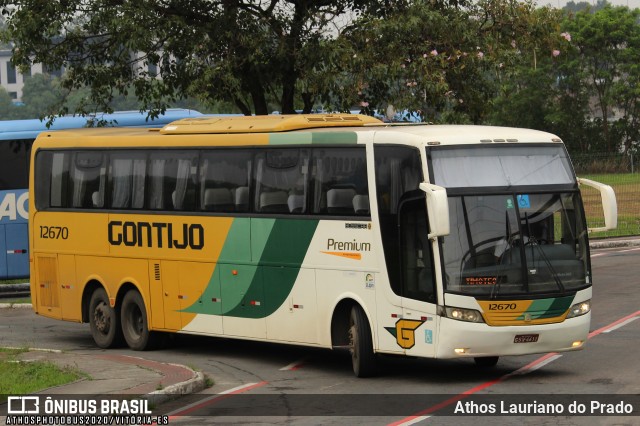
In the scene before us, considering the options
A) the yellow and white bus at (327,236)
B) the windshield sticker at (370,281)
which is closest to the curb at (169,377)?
the yellow and white bus at (327,236)

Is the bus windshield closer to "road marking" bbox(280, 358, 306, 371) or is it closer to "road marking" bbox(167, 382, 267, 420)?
"road marking" bbox(167, 382, 267, 420)

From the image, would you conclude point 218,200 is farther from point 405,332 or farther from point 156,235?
point 405,332

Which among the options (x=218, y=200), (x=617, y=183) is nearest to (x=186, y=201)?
(x=218, y=200)

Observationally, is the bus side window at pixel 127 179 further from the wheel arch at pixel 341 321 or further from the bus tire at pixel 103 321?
the wheel arch at pixel 341 321

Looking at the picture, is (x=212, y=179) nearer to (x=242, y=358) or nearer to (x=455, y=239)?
(x=242, y=358)

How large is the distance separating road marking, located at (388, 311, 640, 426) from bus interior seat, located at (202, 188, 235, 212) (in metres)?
4.82

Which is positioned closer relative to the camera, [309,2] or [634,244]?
[309,2]

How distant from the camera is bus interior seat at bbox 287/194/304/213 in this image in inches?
727

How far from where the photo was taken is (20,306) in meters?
29.3

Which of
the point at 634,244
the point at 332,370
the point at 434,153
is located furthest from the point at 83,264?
the point at 634,244

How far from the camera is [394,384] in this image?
16.5 m

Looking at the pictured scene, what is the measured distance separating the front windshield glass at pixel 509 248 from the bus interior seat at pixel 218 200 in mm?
4460

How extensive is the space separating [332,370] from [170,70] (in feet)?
44.7

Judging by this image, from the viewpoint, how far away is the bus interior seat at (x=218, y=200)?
19781mm
